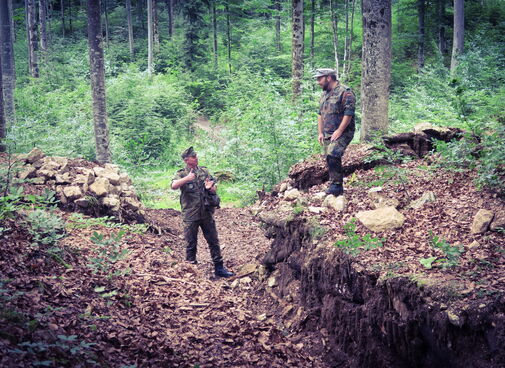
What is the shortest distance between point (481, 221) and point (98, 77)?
9642 millimetres

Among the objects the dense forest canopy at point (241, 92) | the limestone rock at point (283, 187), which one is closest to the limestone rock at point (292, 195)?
the limestone rock at point (283, 187)

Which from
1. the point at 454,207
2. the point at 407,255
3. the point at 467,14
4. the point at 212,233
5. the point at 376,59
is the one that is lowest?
the point at 212,233

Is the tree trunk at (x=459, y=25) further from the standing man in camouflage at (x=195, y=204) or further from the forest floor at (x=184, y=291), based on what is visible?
the standing man in camouflage at (x=195, y=204)

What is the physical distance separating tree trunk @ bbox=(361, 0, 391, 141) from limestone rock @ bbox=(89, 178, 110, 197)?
5.64 metres

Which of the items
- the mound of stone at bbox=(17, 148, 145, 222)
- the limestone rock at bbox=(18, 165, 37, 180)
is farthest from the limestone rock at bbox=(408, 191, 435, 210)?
the limestone rock at bbox=(18, 165, 37, 180)

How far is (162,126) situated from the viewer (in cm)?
1741

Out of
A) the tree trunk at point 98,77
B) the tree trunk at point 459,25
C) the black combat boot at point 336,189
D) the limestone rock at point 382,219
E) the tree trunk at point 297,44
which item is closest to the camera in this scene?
the limestone rock at point 382,219

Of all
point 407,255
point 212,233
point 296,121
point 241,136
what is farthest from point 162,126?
point 407,255

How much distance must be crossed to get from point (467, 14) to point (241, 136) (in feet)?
70.9

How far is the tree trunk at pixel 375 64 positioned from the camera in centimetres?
861

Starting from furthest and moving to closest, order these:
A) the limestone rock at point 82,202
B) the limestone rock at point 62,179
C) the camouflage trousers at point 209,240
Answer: the limestone rock at point 62,179 < the limestone rock at point 82,202 < the camouflage trousers at point 209,240

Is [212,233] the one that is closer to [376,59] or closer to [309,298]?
[309,298]

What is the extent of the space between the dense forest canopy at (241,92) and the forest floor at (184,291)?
3.41 ft

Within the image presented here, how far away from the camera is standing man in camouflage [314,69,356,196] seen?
6969 millimetres
